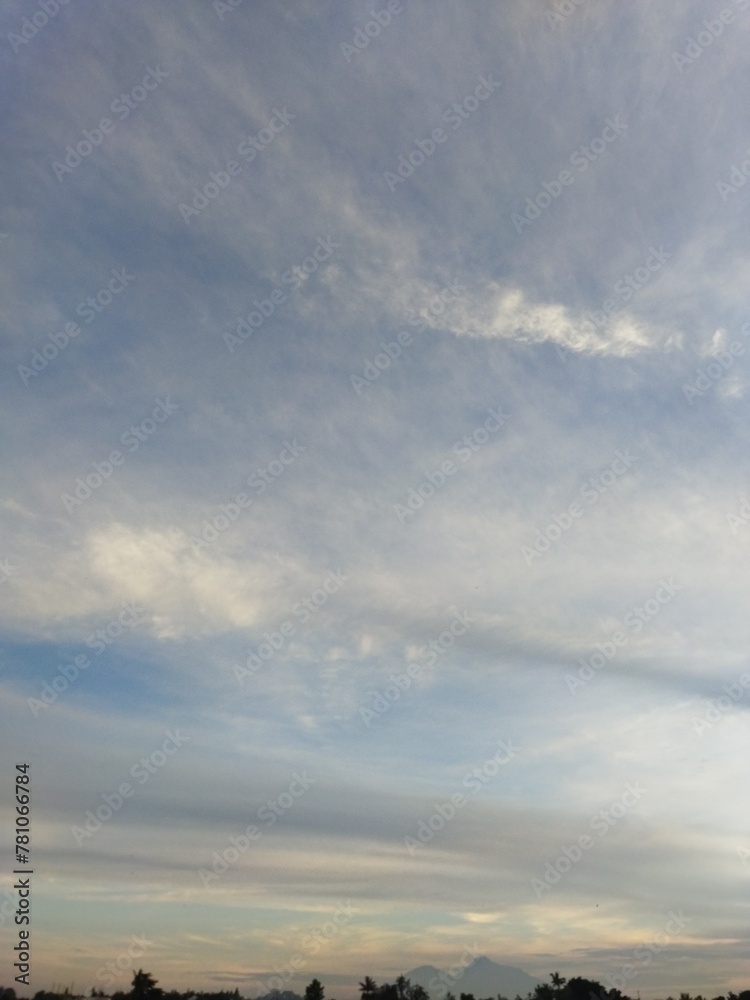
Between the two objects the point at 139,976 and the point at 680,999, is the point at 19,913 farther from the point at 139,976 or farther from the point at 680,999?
the point at 680,999

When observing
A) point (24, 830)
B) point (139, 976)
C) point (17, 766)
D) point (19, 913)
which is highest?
point (17, 766)

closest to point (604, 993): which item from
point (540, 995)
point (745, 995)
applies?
point (540, 995)

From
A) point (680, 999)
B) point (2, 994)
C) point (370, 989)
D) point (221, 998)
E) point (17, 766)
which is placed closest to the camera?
point (17, 766)

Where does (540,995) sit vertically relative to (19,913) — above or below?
below

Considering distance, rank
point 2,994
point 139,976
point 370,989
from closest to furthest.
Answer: point 139,976, point 370,989, point 2,994

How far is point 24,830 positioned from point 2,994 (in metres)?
186

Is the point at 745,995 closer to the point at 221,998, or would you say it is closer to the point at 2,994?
the point at 221,998

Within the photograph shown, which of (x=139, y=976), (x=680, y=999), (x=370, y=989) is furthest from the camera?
(x=680, y=999)

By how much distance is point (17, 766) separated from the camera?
39.8 meters

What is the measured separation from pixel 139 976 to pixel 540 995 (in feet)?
259

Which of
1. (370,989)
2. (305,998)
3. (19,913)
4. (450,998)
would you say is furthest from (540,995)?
(19,913)

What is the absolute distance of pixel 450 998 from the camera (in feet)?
458

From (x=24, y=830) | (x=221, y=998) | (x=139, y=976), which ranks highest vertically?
(x=24, y=830)

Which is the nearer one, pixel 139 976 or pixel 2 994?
pixel 139 976
